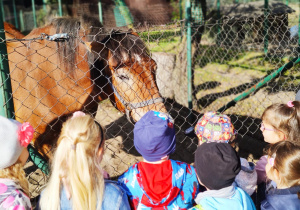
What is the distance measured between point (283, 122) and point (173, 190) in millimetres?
1108

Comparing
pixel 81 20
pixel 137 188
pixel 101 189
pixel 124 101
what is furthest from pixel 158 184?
pixel 81 20

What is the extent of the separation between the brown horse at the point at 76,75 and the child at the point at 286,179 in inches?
41.3

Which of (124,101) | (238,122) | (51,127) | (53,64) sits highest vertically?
(53,64)

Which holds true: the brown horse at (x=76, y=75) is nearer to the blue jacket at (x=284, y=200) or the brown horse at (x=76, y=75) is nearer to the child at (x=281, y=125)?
the child at (x=281, y=125)

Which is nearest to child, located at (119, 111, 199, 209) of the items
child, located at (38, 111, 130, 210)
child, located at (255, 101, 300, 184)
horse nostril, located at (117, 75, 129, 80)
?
child, located at (38, 111, 130, 210)

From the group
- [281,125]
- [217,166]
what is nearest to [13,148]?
[217,166]

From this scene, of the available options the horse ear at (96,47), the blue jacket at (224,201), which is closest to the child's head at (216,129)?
the blue jacket at (224,201)

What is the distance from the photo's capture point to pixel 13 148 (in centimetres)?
139

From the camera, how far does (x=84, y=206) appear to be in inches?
52.7

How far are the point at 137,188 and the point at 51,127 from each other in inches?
46.6

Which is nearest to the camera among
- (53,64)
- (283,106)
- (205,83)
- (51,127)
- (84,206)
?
(84,206)

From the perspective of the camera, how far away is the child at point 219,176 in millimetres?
1407

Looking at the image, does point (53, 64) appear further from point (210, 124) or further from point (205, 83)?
point (205, 83)

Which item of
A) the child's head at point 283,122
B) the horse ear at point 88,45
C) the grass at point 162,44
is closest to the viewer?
the child's head at point 283,122
